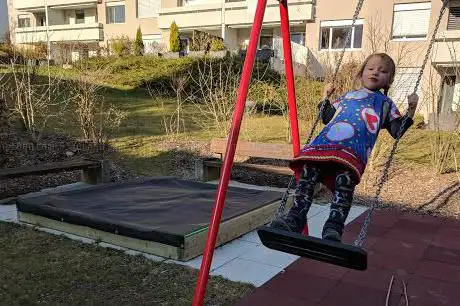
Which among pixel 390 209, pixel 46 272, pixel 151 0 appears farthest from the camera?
pixel 151 0

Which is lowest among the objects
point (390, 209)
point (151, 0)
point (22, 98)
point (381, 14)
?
point (390, 209)

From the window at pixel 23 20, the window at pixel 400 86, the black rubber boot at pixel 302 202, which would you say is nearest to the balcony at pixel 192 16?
the window at pixel 400 86

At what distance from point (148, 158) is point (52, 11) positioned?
3301 centimetres

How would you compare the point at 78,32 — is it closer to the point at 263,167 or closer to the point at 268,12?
the point at 268,12

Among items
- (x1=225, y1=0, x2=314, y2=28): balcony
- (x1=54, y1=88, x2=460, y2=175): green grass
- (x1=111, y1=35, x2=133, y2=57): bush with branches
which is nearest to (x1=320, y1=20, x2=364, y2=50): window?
(x1=225, y1=0, x2=314, y2=28): balcony

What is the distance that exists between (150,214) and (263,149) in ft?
8.85

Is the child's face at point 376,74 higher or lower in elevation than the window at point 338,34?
lower

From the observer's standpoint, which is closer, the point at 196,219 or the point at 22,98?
the point at 196,219

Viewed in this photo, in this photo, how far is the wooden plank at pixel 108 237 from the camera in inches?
156

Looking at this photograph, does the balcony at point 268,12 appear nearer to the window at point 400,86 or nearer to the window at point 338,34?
the window at point 338,34

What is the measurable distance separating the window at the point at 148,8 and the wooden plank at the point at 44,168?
2551 cm

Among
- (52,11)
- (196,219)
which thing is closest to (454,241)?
(196,219)

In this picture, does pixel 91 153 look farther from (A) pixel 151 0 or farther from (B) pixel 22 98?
(A) pixel 151 0

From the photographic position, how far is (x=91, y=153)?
8133 mm
